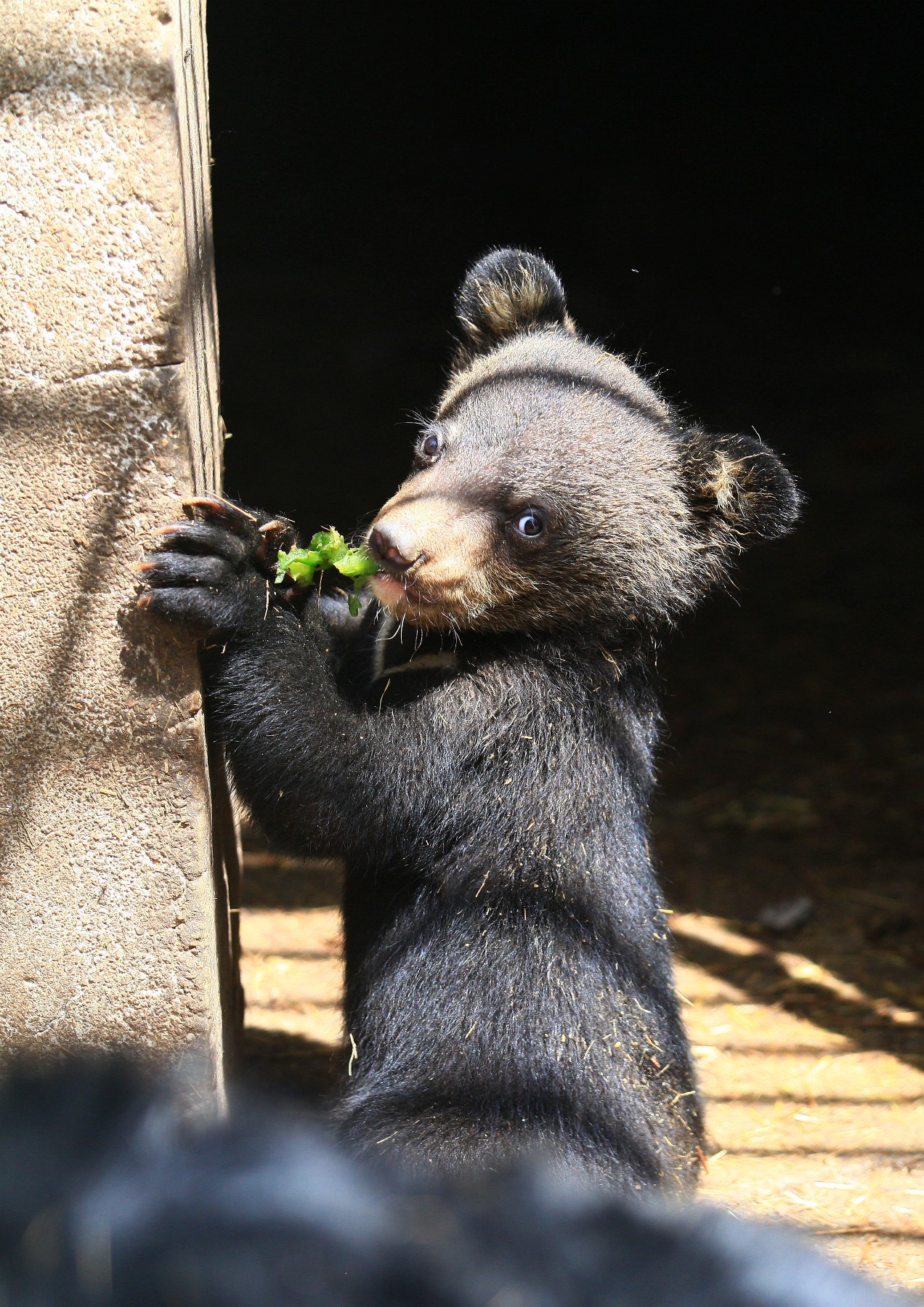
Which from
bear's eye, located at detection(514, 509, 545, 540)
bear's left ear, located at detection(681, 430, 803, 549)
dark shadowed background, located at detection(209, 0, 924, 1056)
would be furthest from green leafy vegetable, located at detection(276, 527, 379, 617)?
dark shadowed background, located at detection(209, 0, 924, 1056)

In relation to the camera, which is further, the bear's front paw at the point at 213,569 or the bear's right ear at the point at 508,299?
the bear's right ear at the point at 508,299

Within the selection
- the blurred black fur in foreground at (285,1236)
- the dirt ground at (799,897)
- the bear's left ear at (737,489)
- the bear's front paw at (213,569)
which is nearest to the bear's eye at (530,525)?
the bear's left ear at (737,489)

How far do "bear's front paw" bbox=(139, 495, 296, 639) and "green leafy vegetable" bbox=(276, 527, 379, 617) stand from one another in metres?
0.08

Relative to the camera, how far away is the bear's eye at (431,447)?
365 centimetres

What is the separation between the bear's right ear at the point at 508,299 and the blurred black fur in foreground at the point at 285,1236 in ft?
12.0

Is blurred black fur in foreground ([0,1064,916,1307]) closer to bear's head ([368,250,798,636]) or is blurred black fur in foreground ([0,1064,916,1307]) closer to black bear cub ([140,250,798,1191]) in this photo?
black bear cub ([140,250,798,1191])

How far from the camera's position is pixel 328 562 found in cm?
330

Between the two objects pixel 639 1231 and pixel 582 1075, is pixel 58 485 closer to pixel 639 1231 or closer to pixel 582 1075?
pixel 582 1075

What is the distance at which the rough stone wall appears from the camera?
2.58 meters

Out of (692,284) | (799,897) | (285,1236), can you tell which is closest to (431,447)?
(285,1236)

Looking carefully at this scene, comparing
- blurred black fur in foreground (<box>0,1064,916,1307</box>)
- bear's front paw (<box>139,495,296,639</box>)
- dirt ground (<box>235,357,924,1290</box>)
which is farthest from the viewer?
dirt ground (<box>235,357,924,1290</box>)

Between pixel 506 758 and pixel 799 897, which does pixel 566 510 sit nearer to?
pixel 506 758

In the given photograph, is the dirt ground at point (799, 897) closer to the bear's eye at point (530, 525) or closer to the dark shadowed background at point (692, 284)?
the dark shadowed background at point (692, 284)

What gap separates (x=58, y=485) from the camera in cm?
277
